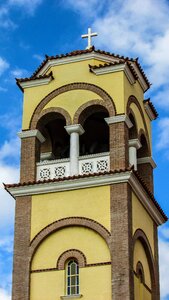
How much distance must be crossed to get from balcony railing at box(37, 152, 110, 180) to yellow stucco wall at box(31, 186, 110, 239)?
846 millimetres

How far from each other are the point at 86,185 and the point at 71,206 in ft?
2.66

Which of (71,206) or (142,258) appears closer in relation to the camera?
(71,206)

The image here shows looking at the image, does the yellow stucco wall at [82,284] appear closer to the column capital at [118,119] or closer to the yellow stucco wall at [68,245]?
the yellow stucco wall at [68,245]

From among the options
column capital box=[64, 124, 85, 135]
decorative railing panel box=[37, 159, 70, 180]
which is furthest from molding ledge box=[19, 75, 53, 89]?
decorative railing panel box=[37, 159, 70, 180]

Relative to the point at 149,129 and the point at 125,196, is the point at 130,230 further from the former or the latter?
the point at 149,129

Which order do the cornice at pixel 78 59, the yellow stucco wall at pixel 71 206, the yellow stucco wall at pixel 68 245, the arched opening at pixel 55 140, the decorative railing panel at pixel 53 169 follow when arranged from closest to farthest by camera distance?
the yellow stucco wall at pixel 68 245 → the yellow stucco wall at pixel 71 206 → the decorative railing panel at pixel 53 169 → the cornice at pixel 78 59 → the arched opening at pixel 55 140

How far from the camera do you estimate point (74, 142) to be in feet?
93.1

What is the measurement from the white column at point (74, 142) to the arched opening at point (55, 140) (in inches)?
59.4

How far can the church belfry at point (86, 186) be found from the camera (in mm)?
26000

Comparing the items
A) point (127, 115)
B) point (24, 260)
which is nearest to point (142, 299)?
→ point (24, 260)

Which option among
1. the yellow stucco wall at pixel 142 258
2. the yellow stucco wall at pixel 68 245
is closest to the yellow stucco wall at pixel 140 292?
the yellow stucco wall at pixel 142 258

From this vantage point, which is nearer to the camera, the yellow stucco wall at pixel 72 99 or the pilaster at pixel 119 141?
the pilaster at pixel 119 141

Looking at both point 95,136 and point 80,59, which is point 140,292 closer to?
point 95,136

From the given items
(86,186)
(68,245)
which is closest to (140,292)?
(68,245)
